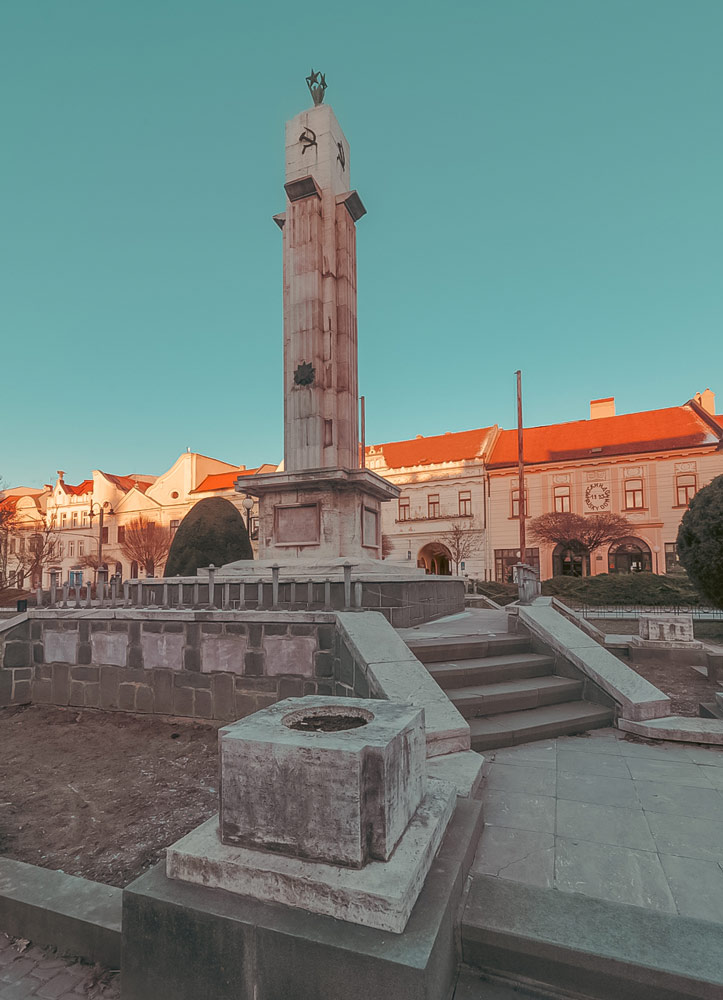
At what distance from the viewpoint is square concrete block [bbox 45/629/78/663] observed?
23.3 feet

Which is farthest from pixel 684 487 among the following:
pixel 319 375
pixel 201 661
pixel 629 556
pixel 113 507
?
pixel 113 507

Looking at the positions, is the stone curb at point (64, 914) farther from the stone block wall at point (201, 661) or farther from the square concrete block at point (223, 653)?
the square concrete block at point (223, 653)

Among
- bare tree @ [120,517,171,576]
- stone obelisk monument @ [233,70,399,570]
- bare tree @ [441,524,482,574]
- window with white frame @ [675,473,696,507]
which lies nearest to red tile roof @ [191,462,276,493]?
bare tree @ [120,517,171,576]

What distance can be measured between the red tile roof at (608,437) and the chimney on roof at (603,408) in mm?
1273

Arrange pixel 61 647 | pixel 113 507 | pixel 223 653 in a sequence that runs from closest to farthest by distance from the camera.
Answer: pixel 223 653 → pixel 61 647 → pixel 113 507

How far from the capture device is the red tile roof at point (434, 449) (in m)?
38.6

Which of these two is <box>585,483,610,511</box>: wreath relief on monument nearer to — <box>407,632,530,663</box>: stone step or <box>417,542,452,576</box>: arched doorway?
<box>417,542,452,576</box>: arched doorway

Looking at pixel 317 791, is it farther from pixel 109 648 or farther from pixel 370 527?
pixel 370 527

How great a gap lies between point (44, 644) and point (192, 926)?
21.8 ft

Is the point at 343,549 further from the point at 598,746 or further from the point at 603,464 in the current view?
the point at 603,464

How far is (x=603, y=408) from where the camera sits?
128 feet

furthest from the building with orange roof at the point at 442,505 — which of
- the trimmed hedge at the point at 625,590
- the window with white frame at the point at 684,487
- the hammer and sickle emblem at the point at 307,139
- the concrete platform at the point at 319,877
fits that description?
the concrete platform at the point at 319,877

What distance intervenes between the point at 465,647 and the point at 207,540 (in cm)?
1406

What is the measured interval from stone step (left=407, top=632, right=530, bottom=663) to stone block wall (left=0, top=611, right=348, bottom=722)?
1.16 metres
